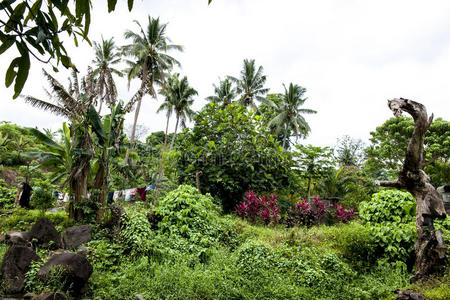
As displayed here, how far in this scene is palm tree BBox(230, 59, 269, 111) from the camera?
2625 cm

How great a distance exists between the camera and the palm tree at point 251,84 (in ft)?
86.1

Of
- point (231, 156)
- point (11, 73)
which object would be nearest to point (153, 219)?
point (231, 156)

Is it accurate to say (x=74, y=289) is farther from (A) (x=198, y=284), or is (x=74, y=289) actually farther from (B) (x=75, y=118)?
(B) (x=75, y=118)

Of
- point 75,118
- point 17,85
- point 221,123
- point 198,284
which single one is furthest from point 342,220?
point 17,85

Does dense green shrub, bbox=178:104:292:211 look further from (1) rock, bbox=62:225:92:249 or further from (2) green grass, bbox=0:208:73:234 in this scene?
(1) rock, bbox=62:225:92:249

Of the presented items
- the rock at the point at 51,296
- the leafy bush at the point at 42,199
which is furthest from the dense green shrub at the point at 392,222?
the leafy bush at the point at 42,199

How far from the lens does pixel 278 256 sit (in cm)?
495

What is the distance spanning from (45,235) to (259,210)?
5056mm

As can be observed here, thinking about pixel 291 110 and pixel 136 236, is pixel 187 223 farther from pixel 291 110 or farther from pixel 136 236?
pixel 291 110

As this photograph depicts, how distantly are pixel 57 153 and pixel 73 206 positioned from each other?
4.61ft

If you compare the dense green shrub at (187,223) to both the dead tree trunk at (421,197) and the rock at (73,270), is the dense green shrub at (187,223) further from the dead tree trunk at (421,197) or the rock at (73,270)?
the dead tree trunk at (421,197)

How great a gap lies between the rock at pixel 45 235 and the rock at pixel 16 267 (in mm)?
1081

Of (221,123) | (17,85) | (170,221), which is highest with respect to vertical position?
(221,123)

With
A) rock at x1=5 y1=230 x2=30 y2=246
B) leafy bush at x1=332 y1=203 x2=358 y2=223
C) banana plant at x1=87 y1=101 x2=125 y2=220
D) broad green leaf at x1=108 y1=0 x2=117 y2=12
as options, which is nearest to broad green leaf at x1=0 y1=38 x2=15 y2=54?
broad green leaf at x1=108 y1=0 x2=117 y2=12
